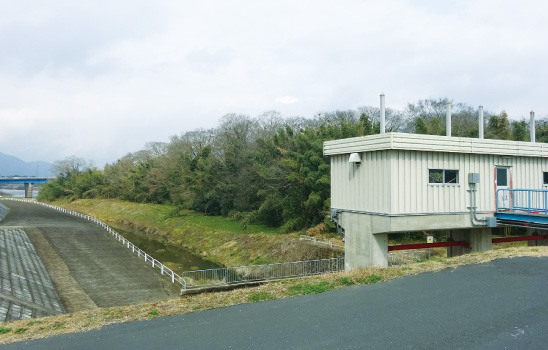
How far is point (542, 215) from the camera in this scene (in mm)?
12328

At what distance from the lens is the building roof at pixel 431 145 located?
39.0 feet

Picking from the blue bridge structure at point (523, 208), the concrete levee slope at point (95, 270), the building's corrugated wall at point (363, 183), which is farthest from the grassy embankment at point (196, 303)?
the concrete levee slope at point (95, 270)

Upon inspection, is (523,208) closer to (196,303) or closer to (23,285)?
(196,303)

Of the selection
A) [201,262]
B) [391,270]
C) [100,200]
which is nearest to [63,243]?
[201,262]

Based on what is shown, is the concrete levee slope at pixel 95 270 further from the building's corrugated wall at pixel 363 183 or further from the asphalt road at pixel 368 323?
the asphalt road at pixel 368 323

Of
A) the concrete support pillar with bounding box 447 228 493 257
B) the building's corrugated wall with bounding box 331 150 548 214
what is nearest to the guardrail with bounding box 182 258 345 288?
the concrete support pillar with bounding box 447 228 493 257

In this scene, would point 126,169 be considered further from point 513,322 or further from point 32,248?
point 513,322

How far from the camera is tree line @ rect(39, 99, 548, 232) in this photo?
31766mm

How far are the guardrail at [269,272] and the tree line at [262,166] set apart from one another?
294 inches

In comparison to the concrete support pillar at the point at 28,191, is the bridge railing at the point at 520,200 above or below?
below

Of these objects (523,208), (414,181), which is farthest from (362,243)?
(523,208)

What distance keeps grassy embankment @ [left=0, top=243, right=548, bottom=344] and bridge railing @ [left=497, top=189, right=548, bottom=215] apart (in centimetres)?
303

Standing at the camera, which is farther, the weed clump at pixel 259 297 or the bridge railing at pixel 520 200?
the bridge railing at pixel 520 200

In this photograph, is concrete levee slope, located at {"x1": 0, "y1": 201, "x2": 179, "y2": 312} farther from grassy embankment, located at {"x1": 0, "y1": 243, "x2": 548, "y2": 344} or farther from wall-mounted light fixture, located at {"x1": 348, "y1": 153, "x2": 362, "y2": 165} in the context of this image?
wall-mounted light fixture, located at {"x1": 348, "y1": 153, "x2": 362, "y2": 165}
